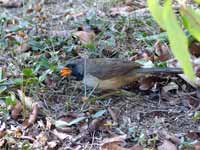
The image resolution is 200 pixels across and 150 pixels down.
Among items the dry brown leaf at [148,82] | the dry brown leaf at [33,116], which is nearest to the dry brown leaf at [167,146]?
the dry brown leaf at [148,82]

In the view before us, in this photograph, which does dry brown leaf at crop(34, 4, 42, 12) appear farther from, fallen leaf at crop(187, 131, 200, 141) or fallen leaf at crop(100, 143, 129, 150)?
fallen leaf at crop(187, 131, 200, 141)

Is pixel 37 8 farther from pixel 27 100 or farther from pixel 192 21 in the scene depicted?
pixel 192 21

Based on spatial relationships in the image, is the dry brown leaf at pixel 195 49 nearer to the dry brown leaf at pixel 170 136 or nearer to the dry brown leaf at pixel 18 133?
the dry brown leaf at pixel 170 136

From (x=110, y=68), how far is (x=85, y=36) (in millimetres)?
1121

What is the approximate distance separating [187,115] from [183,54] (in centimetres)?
234

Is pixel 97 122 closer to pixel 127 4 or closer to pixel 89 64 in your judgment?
pixel 89 64

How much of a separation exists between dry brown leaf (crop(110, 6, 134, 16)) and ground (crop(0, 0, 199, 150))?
36 mm

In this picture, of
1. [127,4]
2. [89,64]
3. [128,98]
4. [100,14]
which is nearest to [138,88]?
[128,98]

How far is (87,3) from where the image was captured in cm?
576

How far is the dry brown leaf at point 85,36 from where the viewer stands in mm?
4676

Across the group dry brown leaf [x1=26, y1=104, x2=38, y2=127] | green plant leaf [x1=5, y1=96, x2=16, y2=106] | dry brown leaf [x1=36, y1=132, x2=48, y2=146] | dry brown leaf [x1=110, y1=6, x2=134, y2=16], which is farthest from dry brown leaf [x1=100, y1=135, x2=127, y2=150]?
dry brown leaf [x1=110, y1=6, x2=134, y2=16]

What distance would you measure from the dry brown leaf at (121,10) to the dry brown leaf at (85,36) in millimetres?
655

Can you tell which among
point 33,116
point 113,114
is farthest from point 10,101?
point 113,114

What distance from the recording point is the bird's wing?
144 inches
